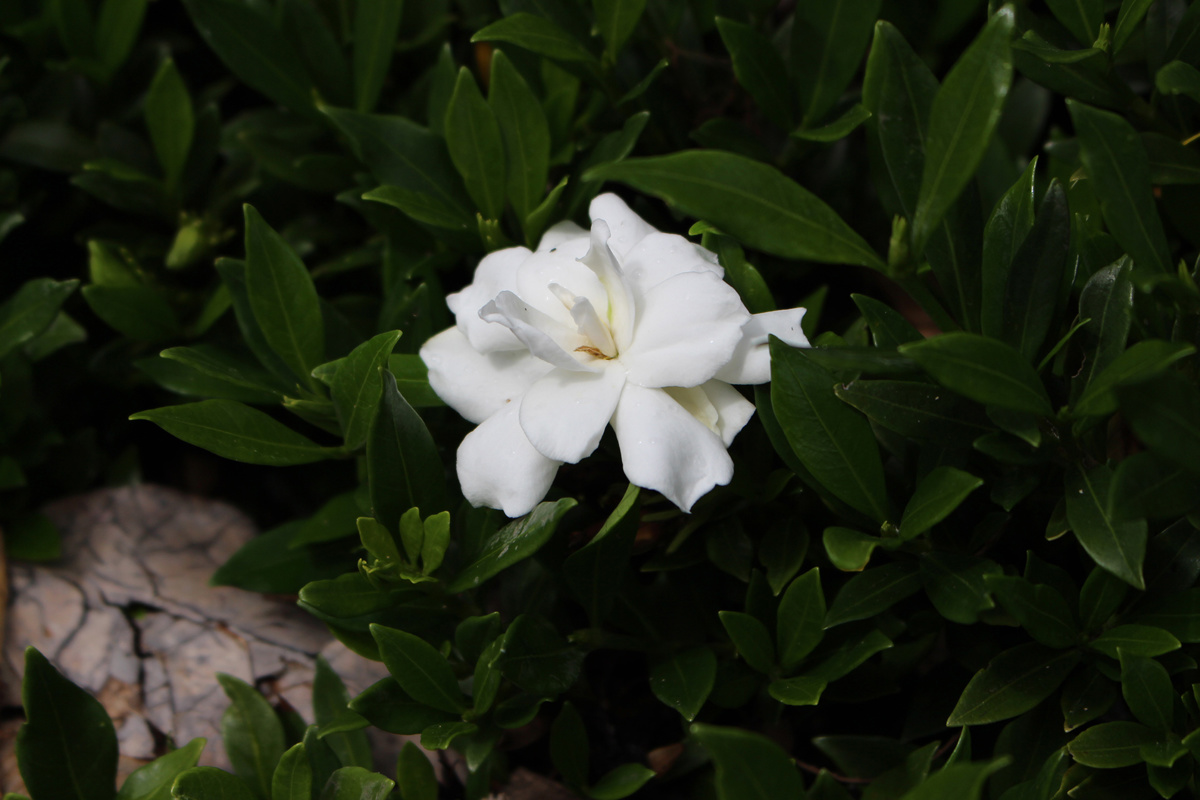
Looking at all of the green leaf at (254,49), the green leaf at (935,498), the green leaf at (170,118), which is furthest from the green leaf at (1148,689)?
the green leaf at (170,118)

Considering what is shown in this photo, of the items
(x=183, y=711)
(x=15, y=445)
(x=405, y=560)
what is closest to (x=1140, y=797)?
(x=405, y=560)

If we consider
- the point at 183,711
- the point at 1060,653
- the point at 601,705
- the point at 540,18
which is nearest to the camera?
the point at 1060,653

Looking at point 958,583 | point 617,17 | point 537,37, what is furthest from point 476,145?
point 958,583

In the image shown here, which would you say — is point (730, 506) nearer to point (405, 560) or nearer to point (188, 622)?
point (405, 560)

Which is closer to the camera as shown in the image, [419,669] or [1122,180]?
[1122,180]

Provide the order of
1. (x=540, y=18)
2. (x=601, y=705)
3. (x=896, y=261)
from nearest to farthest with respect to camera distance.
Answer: (x=896, y=261)
(x=540, y=18)
(x=601, y=705)

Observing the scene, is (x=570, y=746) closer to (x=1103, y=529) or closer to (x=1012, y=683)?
(x=1012, y=683)

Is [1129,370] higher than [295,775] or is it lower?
higher

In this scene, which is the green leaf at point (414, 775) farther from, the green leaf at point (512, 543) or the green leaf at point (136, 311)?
the green leaf at point (136, 311)
